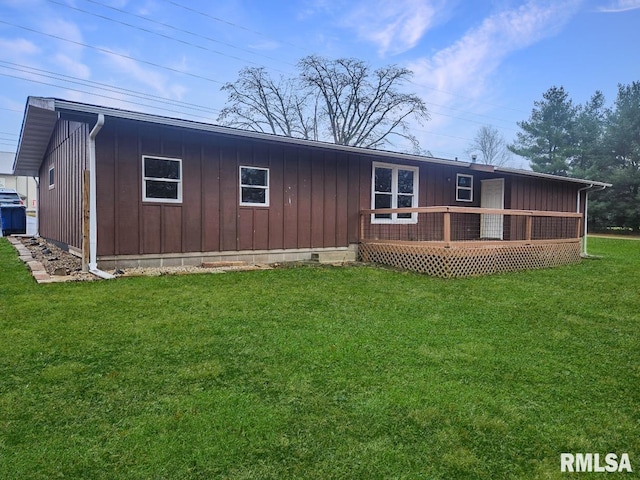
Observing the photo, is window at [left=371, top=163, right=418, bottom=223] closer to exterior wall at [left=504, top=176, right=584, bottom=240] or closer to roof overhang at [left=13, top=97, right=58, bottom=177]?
exterior wall at [left=504, top=176, right=584, bottom=240]

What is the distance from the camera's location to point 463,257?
759 centimetres

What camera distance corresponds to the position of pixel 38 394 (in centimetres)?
247

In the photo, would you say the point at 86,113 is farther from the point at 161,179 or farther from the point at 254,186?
the point at 254,186

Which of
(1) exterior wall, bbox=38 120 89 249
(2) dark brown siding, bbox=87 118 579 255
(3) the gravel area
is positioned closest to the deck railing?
(2) dark brown siding, bbox=87 118 579 255

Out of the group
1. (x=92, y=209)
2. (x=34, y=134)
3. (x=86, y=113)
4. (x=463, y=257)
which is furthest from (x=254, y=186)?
(x=34, y=134)

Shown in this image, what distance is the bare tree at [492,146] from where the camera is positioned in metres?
35.8

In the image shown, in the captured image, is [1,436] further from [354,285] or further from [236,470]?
[354,285]

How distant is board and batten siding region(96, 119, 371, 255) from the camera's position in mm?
6734

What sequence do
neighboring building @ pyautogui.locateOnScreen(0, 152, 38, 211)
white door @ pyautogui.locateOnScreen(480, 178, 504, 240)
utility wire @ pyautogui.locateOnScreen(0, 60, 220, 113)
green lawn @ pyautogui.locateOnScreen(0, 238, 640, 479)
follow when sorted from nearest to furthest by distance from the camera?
green lawn @ pyautogui.locateOnScreen(0, 238, 640, 479) < white door @ pyautogui.locateOnScreen(480, 178, 504, 240) < utility wire @ pyautogui.locateOnScreen(0, 60, 220, 113) < neighboring building @ pyautogui.locateOnScreen(0, 152, 38, 211)

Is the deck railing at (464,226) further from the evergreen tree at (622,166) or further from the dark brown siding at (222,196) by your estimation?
the evergreen tree at (622,166)

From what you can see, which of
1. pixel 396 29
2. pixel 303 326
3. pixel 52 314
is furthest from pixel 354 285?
pixel 396 29

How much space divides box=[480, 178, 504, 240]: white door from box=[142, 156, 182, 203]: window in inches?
356

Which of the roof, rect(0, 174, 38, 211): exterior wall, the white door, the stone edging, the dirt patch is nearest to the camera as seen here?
the stone edging

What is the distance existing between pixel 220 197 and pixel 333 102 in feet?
77.8
